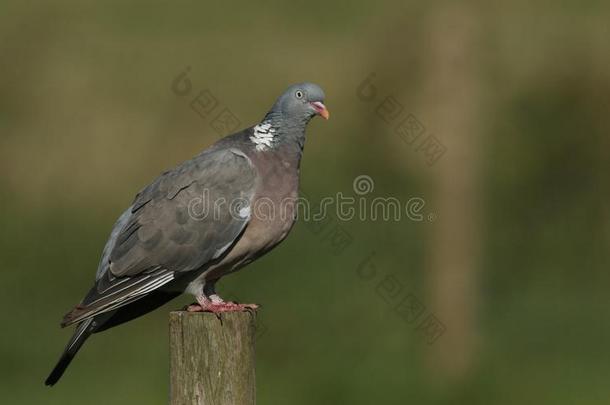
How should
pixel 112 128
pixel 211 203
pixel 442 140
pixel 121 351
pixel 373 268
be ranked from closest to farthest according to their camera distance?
pixel 211 203 < pixel 442 140 < pixel 121 351 < pixel 373 268 < pixel 112 128

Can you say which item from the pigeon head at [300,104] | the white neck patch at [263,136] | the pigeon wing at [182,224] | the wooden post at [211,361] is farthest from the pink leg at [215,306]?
the pigeon head at [300,104]

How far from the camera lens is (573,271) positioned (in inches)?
Answer: 431

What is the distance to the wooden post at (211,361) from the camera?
15.6ft

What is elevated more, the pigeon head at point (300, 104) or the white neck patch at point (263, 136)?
the pigeon head at point (300, 104)

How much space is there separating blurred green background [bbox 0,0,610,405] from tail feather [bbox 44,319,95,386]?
2.63 meters

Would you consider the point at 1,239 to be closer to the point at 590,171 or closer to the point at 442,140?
the point at 442,140

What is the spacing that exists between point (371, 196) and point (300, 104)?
5.06m

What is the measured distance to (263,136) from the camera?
626cm

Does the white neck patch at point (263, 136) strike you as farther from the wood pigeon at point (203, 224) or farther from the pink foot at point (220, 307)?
the pink foot at point (220, 307)

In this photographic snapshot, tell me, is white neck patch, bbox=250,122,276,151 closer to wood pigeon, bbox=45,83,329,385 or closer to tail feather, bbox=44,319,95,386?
wood pigeon, bbox=45,83,329,385

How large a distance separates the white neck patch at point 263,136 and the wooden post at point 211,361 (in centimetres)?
153

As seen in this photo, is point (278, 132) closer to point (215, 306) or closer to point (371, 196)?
point (215, 306)

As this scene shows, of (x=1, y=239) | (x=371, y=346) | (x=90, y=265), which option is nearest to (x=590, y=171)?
(x=371, y=346)

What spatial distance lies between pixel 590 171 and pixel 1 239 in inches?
226
